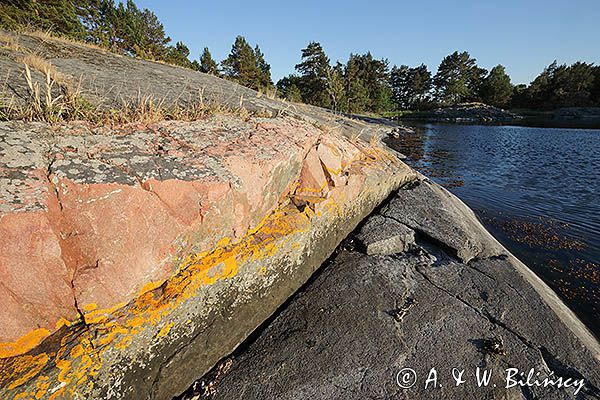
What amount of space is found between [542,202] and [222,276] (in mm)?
11227

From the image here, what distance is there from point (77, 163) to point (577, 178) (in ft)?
57.1

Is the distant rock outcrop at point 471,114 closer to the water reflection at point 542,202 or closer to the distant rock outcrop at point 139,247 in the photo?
the water reflection at point 542,202

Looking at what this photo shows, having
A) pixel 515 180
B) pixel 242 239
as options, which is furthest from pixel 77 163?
pixel 515 180

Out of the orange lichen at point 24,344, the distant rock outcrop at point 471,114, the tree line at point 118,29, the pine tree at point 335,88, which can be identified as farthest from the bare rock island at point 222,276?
the distant rock outcrop at point 471,114

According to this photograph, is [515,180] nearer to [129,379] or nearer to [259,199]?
[259,199]

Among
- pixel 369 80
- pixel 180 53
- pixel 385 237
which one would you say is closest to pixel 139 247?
pixel 385 237

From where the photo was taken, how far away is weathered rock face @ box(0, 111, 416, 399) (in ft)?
5.51

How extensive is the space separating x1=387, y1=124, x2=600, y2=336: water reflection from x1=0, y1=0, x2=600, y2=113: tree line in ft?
21.5

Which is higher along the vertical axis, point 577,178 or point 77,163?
point 77,163

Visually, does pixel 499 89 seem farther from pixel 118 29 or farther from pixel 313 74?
pixel 118 29

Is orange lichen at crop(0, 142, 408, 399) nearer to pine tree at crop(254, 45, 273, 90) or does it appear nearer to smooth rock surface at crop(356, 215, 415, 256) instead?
smooth rock surface at crop(356, 215, 415, 256)

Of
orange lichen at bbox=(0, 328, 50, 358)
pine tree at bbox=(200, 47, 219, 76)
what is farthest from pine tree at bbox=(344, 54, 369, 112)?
orange lichen at bbox=(0, 328, 50, 358)

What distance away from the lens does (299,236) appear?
3258 millimetres

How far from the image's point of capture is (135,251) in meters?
2.04
